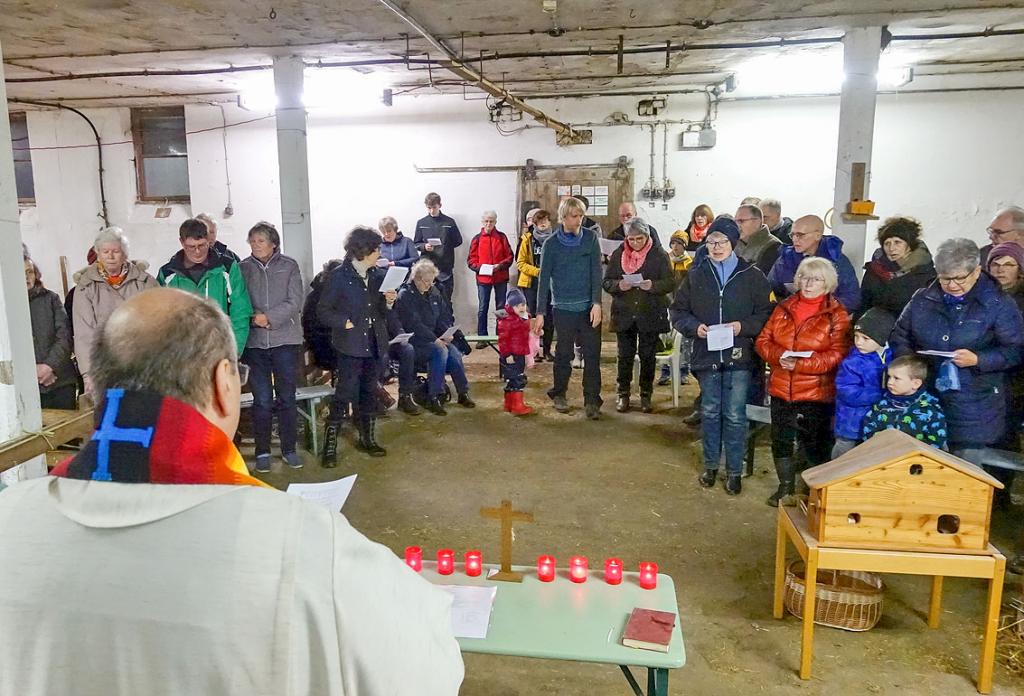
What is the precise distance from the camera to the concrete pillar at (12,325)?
2607 millimetres

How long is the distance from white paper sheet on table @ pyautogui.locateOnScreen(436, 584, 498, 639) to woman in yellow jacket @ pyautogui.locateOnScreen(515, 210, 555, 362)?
19.1ft

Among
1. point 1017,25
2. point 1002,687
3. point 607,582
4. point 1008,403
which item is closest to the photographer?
point 607,582

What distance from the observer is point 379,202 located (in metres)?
9.42

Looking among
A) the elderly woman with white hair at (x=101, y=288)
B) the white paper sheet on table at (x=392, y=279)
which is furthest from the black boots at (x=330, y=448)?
the elderly woman with white hair at (x=101, y=288)

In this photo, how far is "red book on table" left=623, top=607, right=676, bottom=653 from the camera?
181 cm

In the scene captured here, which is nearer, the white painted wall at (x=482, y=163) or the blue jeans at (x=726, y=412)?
the blue jeans at (x=726, y=412)

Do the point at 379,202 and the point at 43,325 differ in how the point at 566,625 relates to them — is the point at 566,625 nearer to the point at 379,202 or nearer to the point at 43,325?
the point at 43,325

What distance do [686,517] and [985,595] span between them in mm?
1422

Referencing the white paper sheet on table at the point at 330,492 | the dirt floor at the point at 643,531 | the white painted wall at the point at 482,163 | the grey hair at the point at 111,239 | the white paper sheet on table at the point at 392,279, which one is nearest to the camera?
the white paper sheet on table at the point at 330,492

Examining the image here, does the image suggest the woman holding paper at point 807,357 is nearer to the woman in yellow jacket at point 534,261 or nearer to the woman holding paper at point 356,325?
the woman holding paper at point 356,325

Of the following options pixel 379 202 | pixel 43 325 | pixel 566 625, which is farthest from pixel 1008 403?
pixel 379 202

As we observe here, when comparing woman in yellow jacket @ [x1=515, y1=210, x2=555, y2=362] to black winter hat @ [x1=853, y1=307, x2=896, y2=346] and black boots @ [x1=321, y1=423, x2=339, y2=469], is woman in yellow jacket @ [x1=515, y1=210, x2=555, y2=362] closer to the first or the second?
black boots @ [x1=321, y1=423, x2=339, y2=469]

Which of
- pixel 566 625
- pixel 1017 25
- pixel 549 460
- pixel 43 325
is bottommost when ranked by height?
pixel 549 460

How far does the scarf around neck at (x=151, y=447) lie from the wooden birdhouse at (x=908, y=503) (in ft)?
7.21
